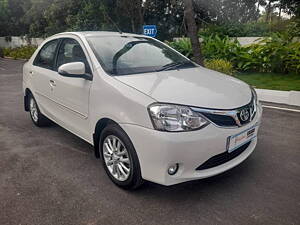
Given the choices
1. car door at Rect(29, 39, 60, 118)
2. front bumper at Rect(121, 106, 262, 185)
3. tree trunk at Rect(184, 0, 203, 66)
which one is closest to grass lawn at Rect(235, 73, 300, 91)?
tree trunk at Rect(184, 0, 203, 66)

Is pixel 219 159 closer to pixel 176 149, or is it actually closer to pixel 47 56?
pixel 176 149

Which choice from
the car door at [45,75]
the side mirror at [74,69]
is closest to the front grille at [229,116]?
the side mirror at [74,69]

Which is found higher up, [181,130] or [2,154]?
[181,130]

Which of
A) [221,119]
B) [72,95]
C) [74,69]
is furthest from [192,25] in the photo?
[221,119]

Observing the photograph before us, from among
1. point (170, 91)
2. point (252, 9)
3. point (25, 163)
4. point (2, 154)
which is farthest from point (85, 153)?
point (252, 9)

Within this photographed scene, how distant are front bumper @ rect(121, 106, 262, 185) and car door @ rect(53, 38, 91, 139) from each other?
89 centimetres

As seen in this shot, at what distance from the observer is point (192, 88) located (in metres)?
2.77

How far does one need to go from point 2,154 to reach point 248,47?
8726 mm

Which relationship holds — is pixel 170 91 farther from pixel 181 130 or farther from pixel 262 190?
pixel 262 190

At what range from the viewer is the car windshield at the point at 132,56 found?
3.19m

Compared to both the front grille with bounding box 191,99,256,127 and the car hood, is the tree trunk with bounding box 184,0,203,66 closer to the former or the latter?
the car hood

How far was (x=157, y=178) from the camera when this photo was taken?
251 centimetres

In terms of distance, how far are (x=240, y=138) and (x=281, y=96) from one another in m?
4.44

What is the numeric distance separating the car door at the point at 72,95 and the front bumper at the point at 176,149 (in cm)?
89
